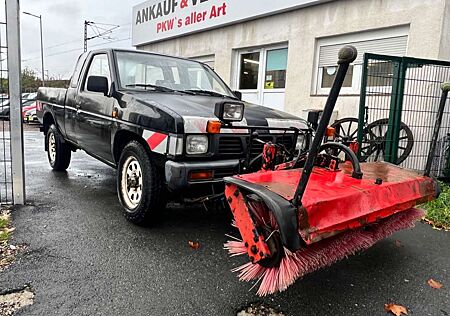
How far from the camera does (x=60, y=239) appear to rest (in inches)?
130

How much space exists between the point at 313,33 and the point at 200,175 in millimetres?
6288

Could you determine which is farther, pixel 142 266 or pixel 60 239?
pixel 60 239

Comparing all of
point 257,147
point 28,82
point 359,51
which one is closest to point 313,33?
point 359,51

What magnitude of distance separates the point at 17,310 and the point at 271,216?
167 centimetres

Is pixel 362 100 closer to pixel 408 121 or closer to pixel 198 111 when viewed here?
pixel 408 121

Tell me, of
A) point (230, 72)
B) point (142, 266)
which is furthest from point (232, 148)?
point (230, 72)

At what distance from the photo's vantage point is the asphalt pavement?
2354 millimetres

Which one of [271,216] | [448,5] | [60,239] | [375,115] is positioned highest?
[448,5]

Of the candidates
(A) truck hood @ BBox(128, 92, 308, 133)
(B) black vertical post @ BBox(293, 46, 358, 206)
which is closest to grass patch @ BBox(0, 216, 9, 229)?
(A) truck hood @ BBox(128, 92, 308, 133)

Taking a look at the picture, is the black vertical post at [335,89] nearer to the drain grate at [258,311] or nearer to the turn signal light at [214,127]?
the drain grate at [258,311]

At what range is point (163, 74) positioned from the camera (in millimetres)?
4438

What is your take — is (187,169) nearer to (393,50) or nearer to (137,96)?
(137,96)

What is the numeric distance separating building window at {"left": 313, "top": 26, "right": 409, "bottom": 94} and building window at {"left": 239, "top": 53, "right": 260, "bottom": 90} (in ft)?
7.21

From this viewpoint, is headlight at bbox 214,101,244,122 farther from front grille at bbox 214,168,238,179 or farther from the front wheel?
the front wheel
